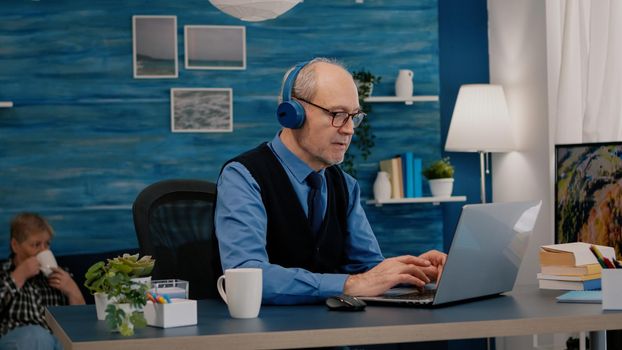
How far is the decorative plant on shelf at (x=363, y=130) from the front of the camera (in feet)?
17.5

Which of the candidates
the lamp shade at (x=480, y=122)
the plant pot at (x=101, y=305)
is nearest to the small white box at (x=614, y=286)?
the plant pot at (x=101, y=305)

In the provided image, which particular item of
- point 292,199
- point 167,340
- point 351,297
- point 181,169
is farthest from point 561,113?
point 167,340

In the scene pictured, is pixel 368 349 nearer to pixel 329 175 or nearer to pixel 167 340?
pixel 329 175

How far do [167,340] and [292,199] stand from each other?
36.7 inches

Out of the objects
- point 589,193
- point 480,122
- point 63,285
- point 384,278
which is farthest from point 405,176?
point 384,278

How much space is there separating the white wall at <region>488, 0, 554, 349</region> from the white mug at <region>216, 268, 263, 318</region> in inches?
130

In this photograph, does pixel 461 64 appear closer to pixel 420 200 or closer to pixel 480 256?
pixel 420 200

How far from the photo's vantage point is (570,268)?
8.00 feet

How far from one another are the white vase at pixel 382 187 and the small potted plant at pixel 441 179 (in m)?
0.26

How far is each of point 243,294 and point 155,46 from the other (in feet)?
11.5

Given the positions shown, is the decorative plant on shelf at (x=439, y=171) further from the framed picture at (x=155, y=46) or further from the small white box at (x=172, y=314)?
the small white box at (x=172, y=314)

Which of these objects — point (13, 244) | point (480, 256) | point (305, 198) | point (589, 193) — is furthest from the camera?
point (13, 244)

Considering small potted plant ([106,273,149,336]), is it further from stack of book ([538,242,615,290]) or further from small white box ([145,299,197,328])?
stack of book ([538,242,615,290])

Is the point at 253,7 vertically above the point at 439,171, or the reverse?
the point at 253,7
